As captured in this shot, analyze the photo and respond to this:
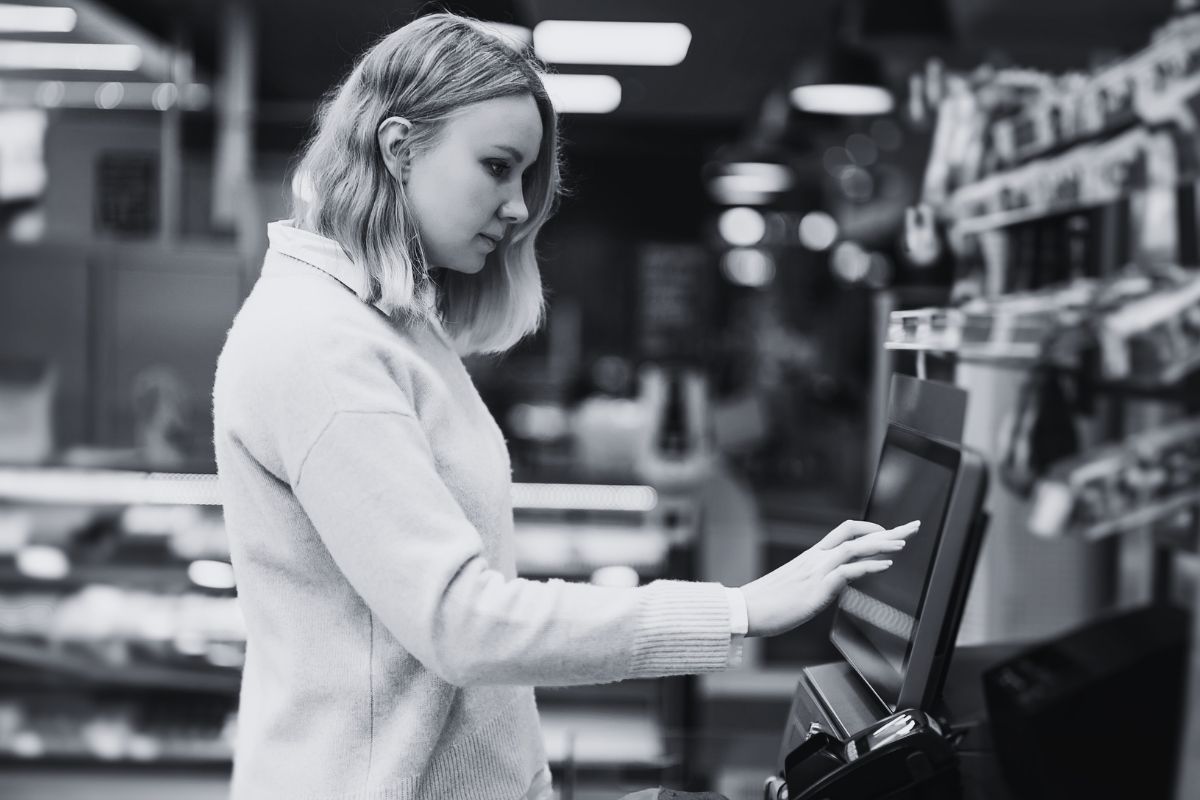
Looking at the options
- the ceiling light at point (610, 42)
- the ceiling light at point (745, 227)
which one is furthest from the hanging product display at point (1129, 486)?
the ceiling light at point (745, 227)

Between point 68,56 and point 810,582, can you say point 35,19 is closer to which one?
point 68,56

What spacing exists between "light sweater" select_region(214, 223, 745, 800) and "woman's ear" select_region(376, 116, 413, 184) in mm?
104

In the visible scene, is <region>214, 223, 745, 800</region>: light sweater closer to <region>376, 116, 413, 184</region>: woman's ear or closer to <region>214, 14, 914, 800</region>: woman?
<region>214, 14, 914, 800</region>: woman

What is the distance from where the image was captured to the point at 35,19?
5.76 m

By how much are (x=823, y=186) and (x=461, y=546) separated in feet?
46.8

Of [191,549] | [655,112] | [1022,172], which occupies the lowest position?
[191,549]

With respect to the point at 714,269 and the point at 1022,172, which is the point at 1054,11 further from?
the point at 714,269

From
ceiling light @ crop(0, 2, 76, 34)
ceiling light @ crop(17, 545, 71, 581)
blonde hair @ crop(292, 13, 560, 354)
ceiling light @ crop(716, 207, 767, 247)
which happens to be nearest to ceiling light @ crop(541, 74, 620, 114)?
ceiling light @ crop(0, 2, 76, 34)

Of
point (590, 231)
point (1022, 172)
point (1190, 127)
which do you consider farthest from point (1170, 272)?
point (590, 231)

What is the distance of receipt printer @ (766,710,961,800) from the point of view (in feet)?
3.38

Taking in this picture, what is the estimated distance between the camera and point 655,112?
10.1 metres

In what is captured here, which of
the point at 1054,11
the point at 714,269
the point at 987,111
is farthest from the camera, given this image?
the point at 714,269

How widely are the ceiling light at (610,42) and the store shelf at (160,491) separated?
170 centimetres

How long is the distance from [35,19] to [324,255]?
5.43 m
